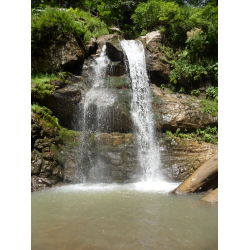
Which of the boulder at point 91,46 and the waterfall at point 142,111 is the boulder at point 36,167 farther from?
the boulder at point 91,46

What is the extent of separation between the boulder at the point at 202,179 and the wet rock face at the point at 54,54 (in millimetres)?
8312

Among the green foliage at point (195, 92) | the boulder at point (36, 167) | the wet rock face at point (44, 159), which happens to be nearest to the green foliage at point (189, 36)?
the green foliage at point (195, 92)

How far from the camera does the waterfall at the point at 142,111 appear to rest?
825cm

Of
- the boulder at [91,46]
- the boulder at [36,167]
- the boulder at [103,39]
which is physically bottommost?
the boulder at [36,167]

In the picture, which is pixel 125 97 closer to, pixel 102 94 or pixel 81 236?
pixel 102 94

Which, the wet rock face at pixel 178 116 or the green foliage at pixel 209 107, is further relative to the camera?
the green foliage at pixel 209 107

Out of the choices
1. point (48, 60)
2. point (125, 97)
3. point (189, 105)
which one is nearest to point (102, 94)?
point (125, 97)

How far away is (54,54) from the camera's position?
33.1ft

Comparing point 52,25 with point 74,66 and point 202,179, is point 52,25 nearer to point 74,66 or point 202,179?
point 74,66

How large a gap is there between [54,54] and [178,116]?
7161 millimetres

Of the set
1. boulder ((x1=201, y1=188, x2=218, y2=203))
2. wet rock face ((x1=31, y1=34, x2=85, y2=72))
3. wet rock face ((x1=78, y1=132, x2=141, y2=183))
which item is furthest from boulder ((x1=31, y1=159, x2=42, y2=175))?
boulder ((x1=201, y1=188, x2=218, y2=203))

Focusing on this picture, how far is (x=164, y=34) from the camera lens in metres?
12.6
